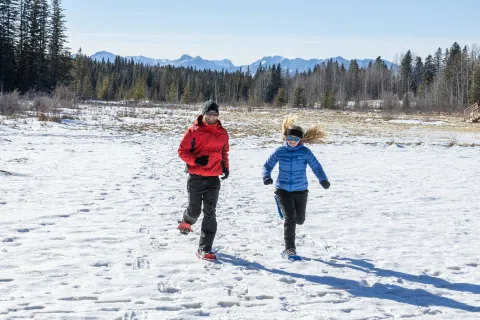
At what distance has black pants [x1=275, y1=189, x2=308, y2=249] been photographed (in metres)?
5.00

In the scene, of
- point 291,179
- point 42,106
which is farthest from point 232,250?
point 42,106

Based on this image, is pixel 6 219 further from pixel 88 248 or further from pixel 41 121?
pixel 41 121

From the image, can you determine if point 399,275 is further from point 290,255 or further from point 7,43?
point 7,43

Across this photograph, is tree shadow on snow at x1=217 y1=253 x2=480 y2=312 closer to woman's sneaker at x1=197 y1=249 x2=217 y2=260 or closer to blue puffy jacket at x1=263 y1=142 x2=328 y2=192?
woman's sneaker at x1=197 y1=249 x2=217 y2=260

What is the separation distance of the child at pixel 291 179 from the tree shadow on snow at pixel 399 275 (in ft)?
1.74

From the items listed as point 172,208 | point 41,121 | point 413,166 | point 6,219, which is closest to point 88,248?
point 6,219

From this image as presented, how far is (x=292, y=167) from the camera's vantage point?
5.00 meters

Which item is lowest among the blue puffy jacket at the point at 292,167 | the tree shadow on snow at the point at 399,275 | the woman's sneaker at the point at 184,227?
the tree shadow on snow at the point at 399,275

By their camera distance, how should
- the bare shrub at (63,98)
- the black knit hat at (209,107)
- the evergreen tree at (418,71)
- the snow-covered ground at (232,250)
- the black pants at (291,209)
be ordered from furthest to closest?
the evergreen tree at (418,71), the bare shrub at (63,98), the black pants at (291,209), the black knit hat at (209,107), the snow-covered ground at (232,250)

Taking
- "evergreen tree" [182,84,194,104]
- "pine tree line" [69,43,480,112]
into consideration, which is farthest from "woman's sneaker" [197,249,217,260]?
"evergreen tree" [182,84,194,104]

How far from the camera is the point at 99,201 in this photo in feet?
24.7

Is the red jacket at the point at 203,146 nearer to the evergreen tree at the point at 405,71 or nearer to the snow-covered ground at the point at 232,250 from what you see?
the snow-covered ground at the point at 232,250

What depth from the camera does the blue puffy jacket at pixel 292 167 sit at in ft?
16.4

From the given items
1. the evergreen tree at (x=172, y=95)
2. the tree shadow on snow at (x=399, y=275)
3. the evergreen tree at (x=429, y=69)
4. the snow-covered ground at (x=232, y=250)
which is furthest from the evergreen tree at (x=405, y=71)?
the tree shadow on snow at (x=399, y=275)
